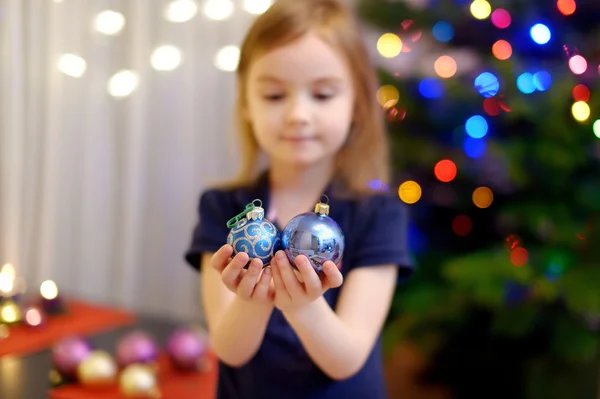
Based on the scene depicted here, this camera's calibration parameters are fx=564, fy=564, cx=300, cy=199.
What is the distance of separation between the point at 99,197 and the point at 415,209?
104 cm

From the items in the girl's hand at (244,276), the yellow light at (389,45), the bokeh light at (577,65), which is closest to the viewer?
the girl's hand at (244,276)

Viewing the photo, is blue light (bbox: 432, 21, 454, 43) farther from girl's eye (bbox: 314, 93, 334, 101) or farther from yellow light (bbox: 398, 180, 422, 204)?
girl's eye (bbox: 314, 93, 334, 101)

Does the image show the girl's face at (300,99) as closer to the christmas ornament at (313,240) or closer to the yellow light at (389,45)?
the christmas ornament at (313,240)

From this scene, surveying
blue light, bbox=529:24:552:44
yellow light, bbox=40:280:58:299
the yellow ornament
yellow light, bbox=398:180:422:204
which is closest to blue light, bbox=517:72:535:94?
blue light, bbox=529:24:552:44

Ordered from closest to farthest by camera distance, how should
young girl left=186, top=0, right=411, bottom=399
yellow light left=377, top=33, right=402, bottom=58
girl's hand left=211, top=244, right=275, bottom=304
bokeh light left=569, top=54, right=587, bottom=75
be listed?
girl's hand left=211, top=244, right=275, bottom=304, young girl left=186, top=0, right=411, bottom=399, bokeh light left=569, top=54, right=587, bottom=75, yellow light left=377, top=33, right=402, bottom=58

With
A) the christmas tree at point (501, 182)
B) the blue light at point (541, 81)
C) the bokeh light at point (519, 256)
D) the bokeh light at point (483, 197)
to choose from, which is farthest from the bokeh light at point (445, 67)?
the bokeh light at point (519, 256)

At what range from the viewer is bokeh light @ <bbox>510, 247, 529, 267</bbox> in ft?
4.26

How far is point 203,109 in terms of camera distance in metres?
1.95

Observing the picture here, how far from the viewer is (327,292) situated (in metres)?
→ 0.86

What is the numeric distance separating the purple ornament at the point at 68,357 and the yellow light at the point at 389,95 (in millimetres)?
961

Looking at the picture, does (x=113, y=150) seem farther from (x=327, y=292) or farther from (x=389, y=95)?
(x=327, y=292)

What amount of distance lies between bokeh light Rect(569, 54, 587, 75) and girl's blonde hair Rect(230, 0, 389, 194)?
2.06 feet

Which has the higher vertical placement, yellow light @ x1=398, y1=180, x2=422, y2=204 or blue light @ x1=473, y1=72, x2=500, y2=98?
blue light @ x1=473, y1=72, x2=500, y2=98

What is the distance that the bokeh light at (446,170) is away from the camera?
1.49 meters
